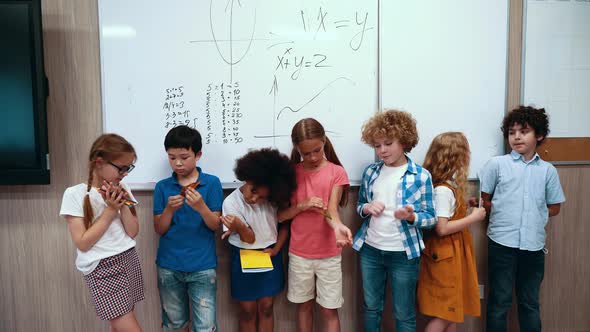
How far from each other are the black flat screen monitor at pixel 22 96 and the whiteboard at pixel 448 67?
6.07ft

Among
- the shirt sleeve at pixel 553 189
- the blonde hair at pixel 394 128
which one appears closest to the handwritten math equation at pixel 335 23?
the blonde hair at pixel 394 128

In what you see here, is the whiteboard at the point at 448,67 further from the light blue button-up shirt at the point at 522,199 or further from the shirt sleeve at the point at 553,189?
the shirt sleeve at the point at 553,189

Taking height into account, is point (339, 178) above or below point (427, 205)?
above

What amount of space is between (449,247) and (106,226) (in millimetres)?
1635

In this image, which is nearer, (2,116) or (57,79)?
(2,116)

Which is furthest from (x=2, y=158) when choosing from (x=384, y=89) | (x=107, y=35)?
(x=384, y=89)

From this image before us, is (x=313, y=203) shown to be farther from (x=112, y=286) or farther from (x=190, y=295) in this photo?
(x=112, y=286)

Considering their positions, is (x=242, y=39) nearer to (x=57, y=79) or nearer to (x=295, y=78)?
(x=295, y=78)

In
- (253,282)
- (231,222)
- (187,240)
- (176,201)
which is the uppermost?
(176,201)

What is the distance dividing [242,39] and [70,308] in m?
1.85

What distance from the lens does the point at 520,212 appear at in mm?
1892

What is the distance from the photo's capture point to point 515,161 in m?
1.93

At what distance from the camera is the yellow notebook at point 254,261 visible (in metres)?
1.60

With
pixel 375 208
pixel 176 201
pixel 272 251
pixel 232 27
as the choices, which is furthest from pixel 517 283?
pixel 232 27
